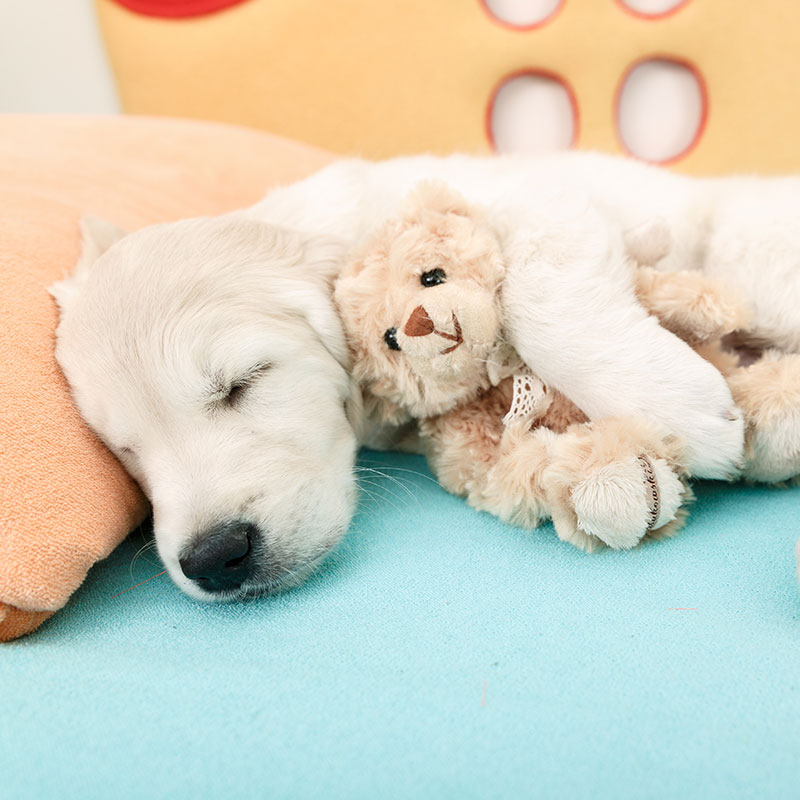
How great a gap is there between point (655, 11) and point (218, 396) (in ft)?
8.05

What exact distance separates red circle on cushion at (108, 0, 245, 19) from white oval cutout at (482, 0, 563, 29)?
1047 mm

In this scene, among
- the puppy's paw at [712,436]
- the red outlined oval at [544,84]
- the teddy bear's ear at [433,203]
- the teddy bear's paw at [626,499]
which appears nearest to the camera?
the teddy bear's paw at [626,499]

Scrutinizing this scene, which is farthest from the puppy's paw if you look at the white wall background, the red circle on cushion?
the white wall background

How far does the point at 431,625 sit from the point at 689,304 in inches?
27.4

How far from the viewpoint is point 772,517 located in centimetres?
123

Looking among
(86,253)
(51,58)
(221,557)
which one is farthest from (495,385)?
(51,58)

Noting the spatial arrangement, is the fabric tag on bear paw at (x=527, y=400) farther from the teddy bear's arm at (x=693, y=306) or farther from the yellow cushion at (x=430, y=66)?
the yellow cushion at (x=430, y=66)

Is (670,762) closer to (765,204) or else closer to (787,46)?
(765,204)

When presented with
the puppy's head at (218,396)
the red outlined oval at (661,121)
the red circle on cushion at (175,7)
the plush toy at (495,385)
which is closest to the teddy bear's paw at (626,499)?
the plush toy at (495,385)

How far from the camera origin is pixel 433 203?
1285 millimetres

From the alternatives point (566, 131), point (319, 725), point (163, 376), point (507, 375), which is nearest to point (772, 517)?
point (507, 375)

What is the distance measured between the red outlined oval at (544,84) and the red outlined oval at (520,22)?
0.52 ft

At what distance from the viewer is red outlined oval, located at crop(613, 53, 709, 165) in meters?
2.81

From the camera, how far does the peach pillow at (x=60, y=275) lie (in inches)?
42.2
